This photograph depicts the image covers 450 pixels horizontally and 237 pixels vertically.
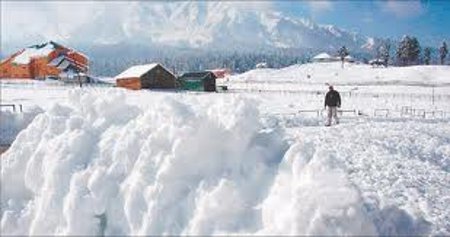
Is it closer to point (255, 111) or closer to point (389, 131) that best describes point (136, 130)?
point (255, 111)

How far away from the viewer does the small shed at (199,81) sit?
68.6m

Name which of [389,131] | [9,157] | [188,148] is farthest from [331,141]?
[9,157]

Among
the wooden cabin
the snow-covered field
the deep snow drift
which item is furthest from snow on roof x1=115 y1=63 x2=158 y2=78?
the deep snow drift

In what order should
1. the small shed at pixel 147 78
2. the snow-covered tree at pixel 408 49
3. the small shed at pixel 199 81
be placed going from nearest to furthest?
the small shed at pixel 147 78 → the small shed at pixel 199 81 → the snow-covered tree at pixel 408 49

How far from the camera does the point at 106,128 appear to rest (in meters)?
17.3

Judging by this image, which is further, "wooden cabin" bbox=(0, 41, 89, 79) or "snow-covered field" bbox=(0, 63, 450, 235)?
"wooden cabin" bbox=(0, 41, 89, 79)

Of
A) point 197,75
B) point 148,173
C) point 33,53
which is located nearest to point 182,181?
point 148,173

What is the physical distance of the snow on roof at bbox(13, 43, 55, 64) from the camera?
78.8 meters

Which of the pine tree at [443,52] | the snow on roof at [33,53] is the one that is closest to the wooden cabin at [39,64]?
the snow on roof at [33,53]

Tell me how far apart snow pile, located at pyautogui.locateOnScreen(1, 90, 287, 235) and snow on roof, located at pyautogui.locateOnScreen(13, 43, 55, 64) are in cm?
6477

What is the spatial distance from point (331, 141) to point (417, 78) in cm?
8680

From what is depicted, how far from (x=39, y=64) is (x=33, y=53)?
2.04m

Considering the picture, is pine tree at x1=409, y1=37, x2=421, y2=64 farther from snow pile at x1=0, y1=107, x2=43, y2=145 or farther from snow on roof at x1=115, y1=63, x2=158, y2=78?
snow pile at x1=0, y1=107, x2=43, y2=145

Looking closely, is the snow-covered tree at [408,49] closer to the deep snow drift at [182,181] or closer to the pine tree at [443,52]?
the pine tree at [443,52]
